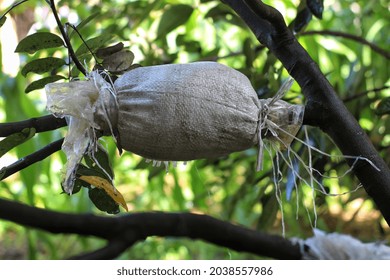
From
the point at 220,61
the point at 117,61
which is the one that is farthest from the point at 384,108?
the point at 220,61

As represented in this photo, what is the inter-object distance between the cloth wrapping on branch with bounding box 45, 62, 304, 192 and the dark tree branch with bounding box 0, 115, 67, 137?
0.02 m

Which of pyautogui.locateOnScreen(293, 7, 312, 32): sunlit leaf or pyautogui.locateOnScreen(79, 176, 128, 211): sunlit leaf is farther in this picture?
pyautogui.locateOnScreen(293, 7, 312, 32): sunlit leaf

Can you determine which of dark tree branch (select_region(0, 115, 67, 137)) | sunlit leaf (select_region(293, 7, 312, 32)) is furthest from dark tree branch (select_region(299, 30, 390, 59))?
dark tree branch (select_region(0, 115, 67, 137))

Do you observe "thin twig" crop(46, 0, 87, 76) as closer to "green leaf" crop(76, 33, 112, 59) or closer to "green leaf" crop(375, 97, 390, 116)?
"green leaf" crop(76, 33, 112, 59)

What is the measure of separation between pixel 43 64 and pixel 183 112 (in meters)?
0.14

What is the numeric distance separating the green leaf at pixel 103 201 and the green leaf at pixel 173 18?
1.13 feet

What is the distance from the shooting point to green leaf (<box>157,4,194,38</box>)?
2.33 feet

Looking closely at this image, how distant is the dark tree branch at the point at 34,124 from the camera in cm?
36

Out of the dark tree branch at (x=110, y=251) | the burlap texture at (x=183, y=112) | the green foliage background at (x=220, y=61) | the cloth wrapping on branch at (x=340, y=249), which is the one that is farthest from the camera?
the green foliage background at (x=220, y=61)

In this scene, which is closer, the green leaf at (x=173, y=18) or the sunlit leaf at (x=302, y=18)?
the sunlit leaf at (x=302, y=18)

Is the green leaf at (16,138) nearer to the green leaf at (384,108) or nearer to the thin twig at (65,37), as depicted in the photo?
the thin twig at (65,37)

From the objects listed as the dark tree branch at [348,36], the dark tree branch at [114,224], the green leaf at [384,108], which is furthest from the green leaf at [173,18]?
the dark tree branch at [114,224]

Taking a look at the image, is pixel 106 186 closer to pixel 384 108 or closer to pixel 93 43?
pixel 93 43
